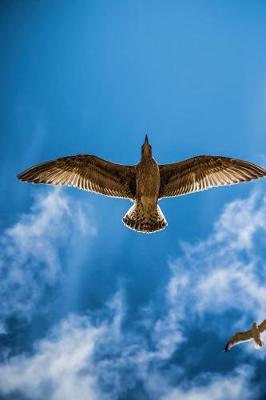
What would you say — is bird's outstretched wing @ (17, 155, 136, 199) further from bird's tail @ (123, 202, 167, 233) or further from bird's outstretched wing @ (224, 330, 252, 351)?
bird's outstretched wing @ (224, 330, 252, 351)

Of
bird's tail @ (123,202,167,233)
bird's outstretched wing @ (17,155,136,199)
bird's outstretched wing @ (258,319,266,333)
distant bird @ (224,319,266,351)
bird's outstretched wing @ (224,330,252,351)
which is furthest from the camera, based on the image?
bird's outstretched wing @ (224,330,252,351)

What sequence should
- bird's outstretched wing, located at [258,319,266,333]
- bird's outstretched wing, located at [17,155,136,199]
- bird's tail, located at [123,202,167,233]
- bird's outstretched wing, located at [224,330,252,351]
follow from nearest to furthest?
1. bird's tail, located at [123,202,167,233]
2. bird's outstretched wing, located at [17,155,136,199]
3. bird's outstretched wing, located at [258,319,266,333]
4. bird's outstretched wing, located at [224,330,252,351]

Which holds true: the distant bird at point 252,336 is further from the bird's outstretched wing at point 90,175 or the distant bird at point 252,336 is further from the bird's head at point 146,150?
the bird's head at point 146,150

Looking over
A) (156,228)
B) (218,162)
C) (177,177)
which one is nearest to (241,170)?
(218,162)

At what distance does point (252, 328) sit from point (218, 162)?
328cm

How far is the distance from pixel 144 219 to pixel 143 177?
2.49 ft

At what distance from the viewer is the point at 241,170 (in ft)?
30.5

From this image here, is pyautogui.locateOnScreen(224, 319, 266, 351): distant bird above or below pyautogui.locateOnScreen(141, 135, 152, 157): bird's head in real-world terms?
below

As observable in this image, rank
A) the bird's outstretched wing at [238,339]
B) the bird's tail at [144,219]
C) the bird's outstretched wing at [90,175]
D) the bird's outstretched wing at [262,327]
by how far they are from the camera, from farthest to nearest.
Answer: the bird's outstretched wing at [238,339], the bird's outstretched wing at [262,327], the bird's outstretched wing at [90,175], the bird's tail at [144,219]

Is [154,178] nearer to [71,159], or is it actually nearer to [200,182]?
[200,182]

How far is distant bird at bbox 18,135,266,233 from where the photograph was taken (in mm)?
9414

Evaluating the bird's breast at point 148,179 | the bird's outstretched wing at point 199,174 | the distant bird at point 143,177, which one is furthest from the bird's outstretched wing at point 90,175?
the bird's outstretched wing at point 199,174

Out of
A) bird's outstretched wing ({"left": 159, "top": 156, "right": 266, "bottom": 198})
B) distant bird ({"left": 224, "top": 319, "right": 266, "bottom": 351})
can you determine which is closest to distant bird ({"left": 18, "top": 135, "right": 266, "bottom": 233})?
bird's outstretched wing ({"left": 159, "top": 156, "right": 266, "bottom": 198})

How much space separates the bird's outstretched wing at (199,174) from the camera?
9391mm
